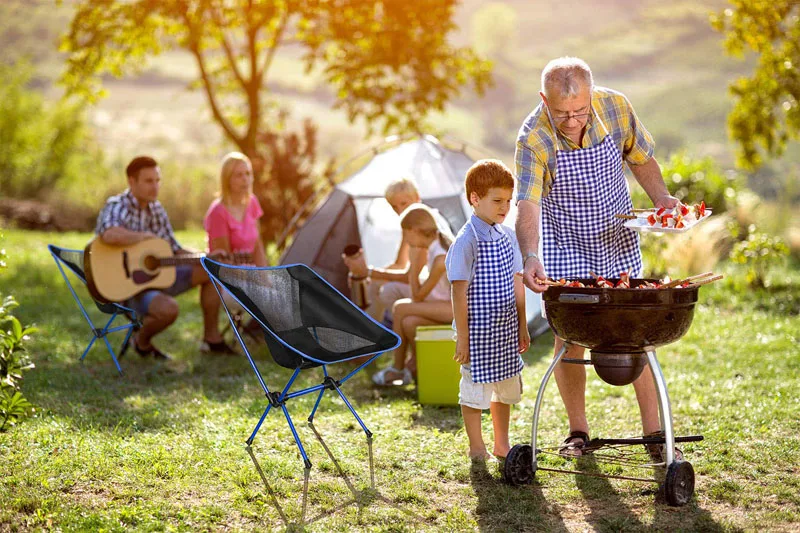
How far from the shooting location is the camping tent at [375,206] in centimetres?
705

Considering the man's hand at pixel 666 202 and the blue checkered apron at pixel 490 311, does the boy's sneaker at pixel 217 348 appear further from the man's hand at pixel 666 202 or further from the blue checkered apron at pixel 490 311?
the man's hand at pixel 666 202

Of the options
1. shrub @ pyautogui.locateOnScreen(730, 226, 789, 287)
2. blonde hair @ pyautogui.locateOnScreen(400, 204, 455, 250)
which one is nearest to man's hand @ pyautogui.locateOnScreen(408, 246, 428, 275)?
blonde hair @ pyautogui.locateOnScreen(400, 204, 455, 250)

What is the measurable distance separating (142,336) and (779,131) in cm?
689

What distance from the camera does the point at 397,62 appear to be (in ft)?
34.6

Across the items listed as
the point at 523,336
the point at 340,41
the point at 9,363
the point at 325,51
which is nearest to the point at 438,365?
the point at 523,336

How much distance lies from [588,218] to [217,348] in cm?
369

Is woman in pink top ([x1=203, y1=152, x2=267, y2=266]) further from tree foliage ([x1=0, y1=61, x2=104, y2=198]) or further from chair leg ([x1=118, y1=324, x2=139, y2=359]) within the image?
tree foliage ([x1=0, y1=61, x2=104, y2=198])

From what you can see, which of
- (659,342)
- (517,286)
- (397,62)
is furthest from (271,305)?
(397,62)

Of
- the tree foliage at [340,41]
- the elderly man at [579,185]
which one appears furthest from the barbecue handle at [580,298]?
the tree foliage at [340,41]

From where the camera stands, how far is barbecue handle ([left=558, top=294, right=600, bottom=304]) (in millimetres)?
3262

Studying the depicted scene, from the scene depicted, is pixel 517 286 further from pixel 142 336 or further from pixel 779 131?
pixel 779 131

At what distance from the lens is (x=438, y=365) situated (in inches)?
197

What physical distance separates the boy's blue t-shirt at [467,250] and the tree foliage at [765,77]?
5.48m

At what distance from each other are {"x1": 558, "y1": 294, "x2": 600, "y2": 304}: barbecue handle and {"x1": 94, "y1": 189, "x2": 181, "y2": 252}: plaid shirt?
12.5ft
